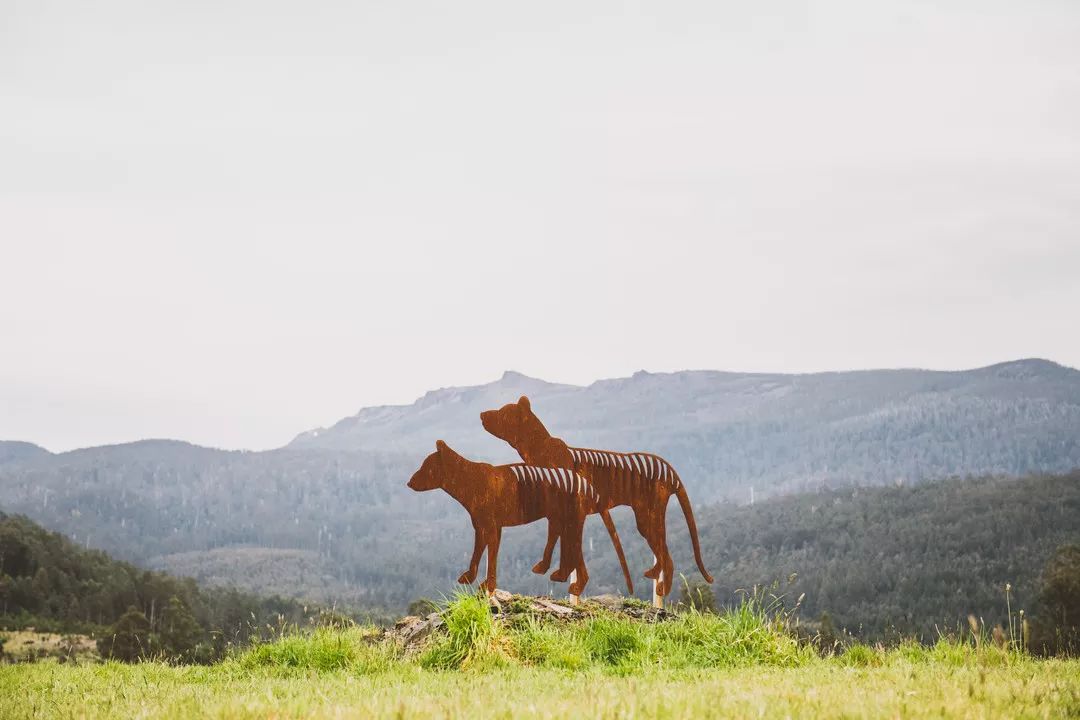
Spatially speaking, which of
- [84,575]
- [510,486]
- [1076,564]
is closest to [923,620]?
[1076,564]

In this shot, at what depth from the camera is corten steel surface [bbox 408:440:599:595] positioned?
1560 cm

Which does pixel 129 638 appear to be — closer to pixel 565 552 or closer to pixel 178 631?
pixel 178 631

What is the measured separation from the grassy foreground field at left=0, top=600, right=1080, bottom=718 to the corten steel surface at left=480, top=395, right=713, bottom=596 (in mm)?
3941

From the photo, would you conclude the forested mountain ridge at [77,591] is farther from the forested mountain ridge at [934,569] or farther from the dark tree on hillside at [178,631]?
the forested mountain ridge at [934,569]

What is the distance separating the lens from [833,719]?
632 cm

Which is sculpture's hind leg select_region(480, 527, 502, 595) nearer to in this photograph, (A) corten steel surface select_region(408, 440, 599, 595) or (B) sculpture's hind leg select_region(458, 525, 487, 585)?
(A) corten steel surface select_region(408, 440, 599, 595)

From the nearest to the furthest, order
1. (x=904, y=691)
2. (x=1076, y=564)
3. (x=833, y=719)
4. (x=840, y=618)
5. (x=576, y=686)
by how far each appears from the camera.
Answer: (x=833, y=719) < (x=904, y=691) < (x=576, y=686) < (x=1076, y=564) < (x=840, y=618)

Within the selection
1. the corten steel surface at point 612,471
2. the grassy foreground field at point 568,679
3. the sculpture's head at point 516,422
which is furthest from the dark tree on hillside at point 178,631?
the grassy foreground field at point 568,679

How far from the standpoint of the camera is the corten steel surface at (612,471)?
16.8 m

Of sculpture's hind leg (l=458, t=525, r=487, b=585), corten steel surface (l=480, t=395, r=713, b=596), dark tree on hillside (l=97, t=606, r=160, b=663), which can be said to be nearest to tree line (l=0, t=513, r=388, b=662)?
dark tree on hillside (l=97, t=606, r=160, b=663)

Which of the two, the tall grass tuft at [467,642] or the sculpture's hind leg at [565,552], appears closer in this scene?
the tall grass tuft at [467,642]

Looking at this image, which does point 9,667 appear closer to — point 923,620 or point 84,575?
point 84,575

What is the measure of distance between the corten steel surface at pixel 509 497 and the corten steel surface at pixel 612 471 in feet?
1.14

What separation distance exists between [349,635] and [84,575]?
126959 millimetres
